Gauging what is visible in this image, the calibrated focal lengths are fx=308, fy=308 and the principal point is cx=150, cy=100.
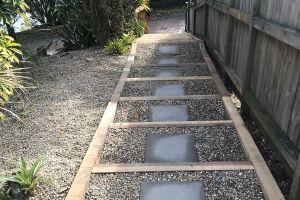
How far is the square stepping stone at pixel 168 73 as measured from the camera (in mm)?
5285

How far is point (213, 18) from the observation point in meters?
6.05

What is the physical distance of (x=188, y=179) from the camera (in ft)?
8.59

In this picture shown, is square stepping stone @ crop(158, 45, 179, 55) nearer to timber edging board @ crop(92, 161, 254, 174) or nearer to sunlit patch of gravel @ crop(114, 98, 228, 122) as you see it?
sunlit patch of gravel @ crop(114, 98, 228, 122)

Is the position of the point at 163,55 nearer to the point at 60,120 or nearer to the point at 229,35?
the point at 229,35

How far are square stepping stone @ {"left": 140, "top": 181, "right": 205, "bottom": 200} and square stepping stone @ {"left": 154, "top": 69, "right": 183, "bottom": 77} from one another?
9.61ft

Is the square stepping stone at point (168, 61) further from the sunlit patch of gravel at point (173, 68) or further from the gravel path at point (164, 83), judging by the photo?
the gravel path at point (164, 83)

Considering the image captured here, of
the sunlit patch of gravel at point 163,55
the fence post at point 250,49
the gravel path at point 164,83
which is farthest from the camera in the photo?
the sunlit patch of gravel at point 163,55

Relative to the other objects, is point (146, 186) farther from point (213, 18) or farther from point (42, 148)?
point (213, 18)

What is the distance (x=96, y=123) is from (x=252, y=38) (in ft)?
6.71

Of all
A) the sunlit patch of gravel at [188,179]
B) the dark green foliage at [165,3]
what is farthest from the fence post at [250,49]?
the dark green foliage at [165,3]

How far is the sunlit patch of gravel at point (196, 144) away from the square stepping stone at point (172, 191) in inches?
16.2

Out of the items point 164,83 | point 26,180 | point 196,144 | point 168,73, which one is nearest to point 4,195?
point 26,180

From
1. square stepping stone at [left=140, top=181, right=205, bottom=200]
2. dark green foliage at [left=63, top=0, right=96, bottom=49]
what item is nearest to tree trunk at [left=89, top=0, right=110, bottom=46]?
dark green foliage at [left=63, top=0, right=96, bottom=49]

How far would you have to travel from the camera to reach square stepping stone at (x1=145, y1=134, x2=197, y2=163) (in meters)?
2.95
